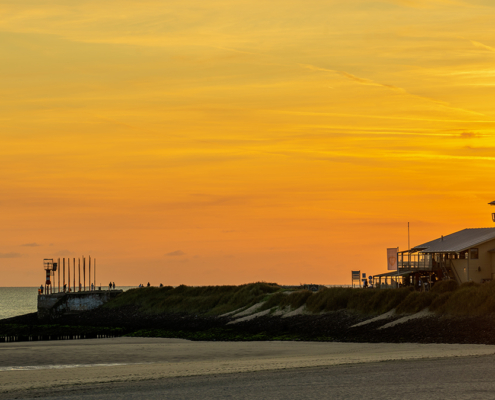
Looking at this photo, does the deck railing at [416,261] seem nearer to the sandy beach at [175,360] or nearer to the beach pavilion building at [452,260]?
the beach pavilion building at [452,260]

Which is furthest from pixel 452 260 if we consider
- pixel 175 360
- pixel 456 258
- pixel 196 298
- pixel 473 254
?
pixel 175 360

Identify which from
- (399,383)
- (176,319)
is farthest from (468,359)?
(176,319)

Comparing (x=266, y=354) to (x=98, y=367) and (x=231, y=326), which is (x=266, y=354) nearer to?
(x=98, y=367)

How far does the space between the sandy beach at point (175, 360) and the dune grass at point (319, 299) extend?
27.2 ft

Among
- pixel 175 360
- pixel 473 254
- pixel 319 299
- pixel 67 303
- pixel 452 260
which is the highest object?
pixel 473 254

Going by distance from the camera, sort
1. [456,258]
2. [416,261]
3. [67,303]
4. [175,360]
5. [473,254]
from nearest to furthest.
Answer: [175,360]
[473,254]
[456,258]
[416,261]
[67,303]

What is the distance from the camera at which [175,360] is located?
3400 centimetres

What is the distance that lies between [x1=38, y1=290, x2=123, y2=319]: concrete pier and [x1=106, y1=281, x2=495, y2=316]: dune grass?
3115mm

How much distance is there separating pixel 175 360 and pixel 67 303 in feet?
247

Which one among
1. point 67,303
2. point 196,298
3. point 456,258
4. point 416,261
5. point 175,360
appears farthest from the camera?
point 67,303

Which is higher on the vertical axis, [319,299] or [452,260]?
[452,260]

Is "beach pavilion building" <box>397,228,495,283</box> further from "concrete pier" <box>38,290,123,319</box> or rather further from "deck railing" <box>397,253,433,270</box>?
"concrete pier" <box>38,290,123,319</box>

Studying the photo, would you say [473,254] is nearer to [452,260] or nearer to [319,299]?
[452,260]

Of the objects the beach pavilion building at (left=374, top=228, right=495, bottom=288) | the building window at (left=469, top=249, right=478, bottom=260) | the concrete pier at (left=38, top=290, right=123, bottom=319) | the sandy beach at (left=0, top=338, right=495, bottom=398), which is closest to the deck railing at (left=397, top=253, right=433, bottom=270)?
the beach pavilion building at (left=374, top=228, right=495, bottom=288)
